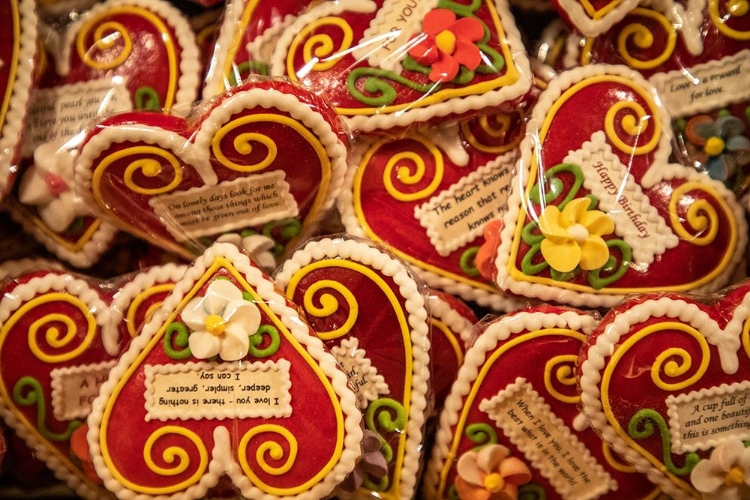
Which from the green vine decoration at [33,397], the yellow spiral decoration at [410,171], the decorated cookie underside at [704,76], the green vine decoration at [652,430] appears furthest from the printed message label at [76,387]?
the decorated cookie underside at [704,76]

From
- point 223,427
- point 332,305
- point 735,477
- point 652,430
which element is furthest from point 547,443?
point 223,427

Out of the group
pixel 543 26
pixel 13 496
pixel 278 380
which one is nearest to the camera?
pixel 278 380

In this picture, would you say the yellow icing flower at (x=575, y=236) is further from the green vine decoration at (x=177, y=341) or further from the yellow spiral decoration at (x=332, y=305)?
the green vine decoration at (x=177, y=341)

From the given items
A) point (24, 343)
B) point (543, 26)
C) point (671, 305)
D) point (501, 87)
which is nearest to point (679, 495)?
point (671, 305)

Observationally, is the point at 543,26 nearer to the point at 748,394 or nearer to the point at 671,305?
the point at 671,305

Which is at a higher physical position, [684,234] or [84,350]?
[684,234]

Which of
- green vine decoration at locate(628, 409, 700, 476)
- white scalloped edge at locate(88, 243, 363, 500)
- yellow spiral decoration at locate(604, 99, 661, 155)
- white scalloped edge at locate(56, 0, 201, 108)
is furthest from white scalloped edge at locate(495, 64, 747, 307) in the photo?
white scalloped edge at locate(56, 0, 201, 108)
